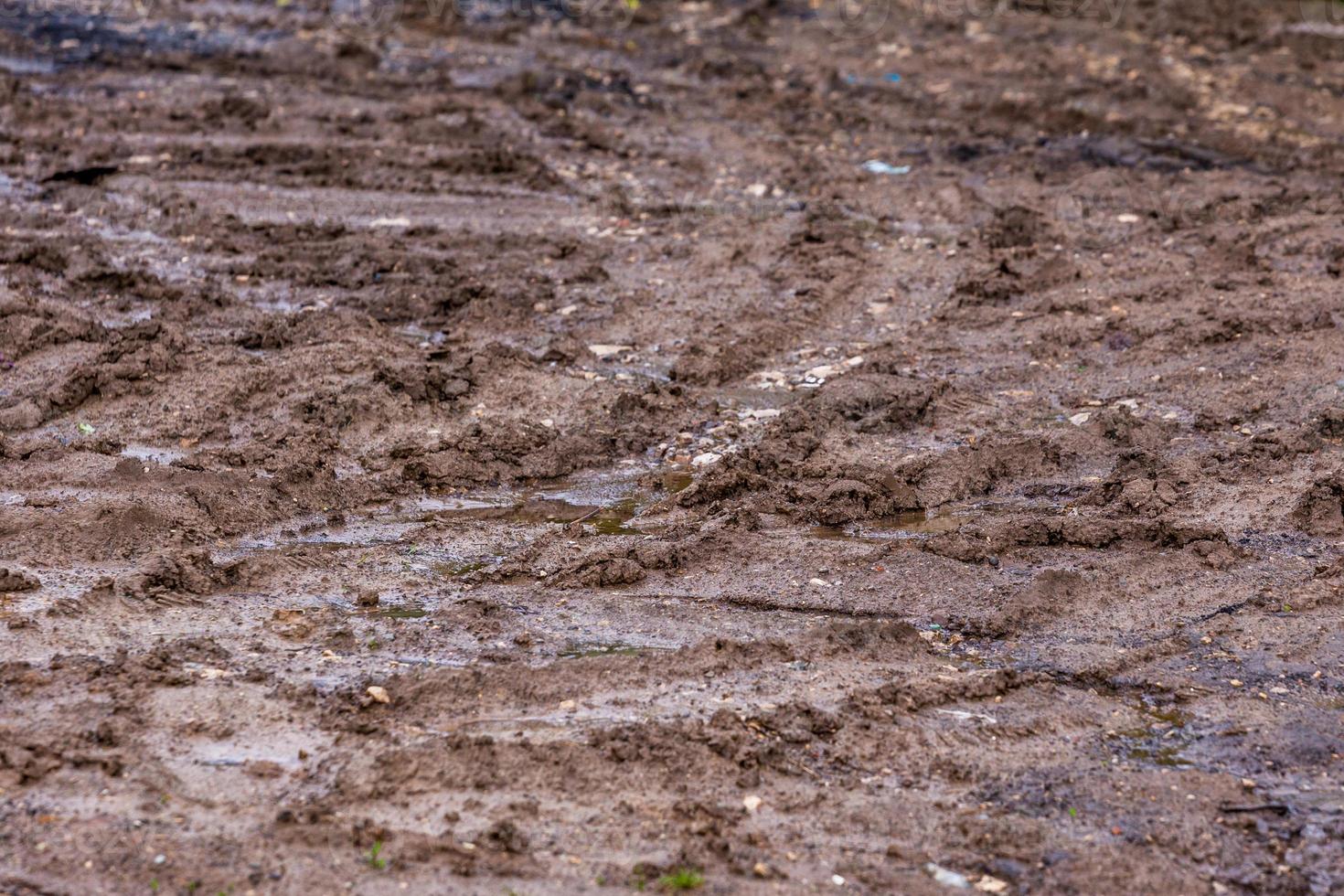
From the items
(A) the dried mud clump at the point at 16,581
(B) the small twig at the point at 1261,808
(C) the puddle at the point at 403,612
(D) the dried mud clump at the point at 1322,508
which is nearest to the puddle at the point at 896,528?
(D) the dried mud clump at the point at 1322,508

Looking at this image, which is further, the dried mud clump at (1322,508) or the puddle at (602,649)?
the dried mud clump at (1322,508)

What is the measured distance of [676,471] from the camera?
229 inches

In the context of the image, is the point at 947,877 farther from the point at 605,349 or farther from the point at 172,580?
the point at 605,349

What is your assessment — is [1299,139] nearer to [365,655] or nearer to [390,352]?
[390,352]

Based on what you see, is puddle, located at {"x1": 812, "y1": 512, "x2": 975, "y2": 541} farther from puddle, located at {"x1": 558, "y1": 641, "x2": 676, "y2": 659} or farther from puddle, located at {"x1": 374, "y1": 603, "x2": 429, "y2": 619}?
puddle, located at {"x1": 374, "y1": 603, "x2": 429, "y2": 619}

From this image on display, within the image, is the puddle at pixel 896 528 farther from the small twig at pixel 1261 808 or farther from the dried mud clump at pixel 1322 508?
the small twig at pixel 1261 808

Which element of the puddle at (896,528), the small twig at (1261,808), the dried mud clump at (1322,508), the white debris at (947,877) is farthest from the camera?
the puddle at (896,528)

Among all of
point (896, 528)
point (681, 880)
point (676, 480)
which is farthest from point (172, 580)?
point (896, 528)

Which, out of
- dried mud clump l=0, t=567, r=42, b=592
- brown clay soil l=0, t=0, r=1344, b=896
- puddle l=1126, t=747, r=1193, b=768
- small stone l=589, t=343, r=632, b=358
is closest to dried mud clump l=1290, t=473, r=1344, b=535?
brown clay soil l=0, t=0, r=1344, b=896

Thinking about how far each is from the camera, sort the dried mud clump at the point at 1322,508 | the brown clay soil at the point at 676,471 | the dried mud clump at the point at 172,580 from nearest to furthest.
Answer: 1. the brown clay soil at the point at 676,471
2. the dried mud clump at the point at 172,580
3. the dried mud clump at the point at 1322,508

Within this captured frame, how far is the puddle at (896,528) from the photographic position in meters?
5.28

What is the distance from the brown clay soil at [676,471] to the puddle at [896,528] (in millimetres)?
19

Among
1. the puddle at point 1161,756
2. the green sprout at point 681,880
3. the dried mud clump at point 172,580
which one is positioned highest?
the dried mud clump at point 172,580

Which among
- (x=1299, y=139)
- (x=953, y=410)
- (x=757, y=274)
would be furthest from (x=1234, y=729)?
(x=1299, y=139)
